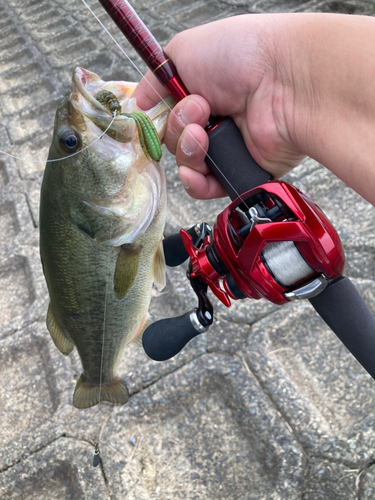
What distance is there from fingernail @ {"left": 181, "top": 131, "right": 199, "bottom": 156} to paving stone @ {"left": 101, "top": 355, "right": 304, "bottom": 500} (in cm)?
101

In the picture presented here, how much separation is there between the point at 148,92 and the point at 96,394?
3.90 feet

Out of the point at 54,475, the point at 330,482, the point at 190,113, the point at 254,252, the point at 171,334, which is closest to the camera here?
the point at 254,252

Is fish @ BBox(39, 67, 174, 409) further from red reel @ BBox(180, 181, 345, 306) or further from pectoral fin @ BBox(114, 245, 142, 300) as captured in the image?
red reel @ BBox(180, 181, 345, 306)

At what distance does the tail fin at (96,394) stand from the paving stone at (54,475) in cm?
33

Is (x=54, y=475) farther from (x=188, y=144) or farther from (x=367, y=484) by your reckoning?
(x=188, y=144)

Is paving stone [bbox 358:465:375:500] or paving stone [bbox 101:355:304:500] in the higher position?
paving stone [bbox 101:355:304:500]

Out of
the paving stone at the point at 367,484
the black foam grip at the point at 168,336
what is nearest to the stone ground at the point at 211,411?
the paving stone at the point at 367,484

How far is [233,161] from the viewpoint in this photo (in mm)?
1410

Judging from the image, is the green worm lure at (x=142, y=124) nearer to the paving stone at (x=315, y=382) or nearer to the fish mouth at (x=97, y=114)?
the fish mouth at (x=97, y=114)

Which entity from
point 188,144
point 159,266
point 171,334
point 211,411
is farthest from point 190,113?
point 211,411

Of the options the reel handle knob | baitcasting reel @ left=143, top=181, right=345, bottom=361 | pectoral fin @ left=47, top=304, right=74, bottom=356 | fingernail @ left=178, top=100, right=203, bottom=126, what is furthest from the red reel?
pectoral fin @ left=47, top=304, right=74, bottom=356

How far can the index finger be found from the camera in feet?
5.40

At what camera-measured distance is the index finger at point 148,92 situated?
64.7 inches

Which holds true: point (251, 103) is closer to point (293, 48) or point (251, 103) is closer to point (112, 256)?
point (293, 48)
